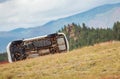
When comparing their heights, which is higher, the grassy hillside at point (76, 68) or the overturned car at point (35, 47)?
the overturned car at point (35, 47)

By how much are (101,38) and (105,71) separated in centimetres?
17152

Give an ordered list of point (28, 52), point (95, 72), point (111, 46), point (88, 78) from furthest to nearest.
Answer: point (28, 52) < point (111, 46) < point (95, 72) < point (88, 78)

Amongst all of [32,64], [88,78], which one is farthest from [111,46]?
[88,78]

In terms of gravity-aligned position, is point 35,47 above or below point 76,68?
above

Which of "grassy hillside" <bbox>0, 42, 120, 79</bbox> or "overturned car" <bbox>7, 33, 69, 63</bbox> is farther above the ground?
"overturned car" <bbox>7, 33, 69, 63</bbox>

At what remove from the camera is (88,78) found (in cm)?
2323

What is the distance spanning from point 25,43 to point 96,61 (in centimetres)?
2766

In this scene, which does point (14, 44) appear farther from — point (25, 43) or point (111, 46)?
point (111, 46)

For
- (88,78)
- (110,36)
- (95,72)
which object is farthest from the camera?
(110,36)

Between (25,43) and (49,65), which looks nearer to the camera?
(49,65)

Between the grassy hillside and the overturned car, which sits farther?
the overturned car

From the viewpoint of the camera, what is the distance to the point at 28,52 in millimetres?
56094

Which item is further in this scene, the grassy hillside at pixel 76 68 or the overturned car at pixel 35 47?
the overturned car at pixel 35 47

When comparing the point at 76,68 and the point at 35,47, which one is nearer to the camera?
the point at 76,68
